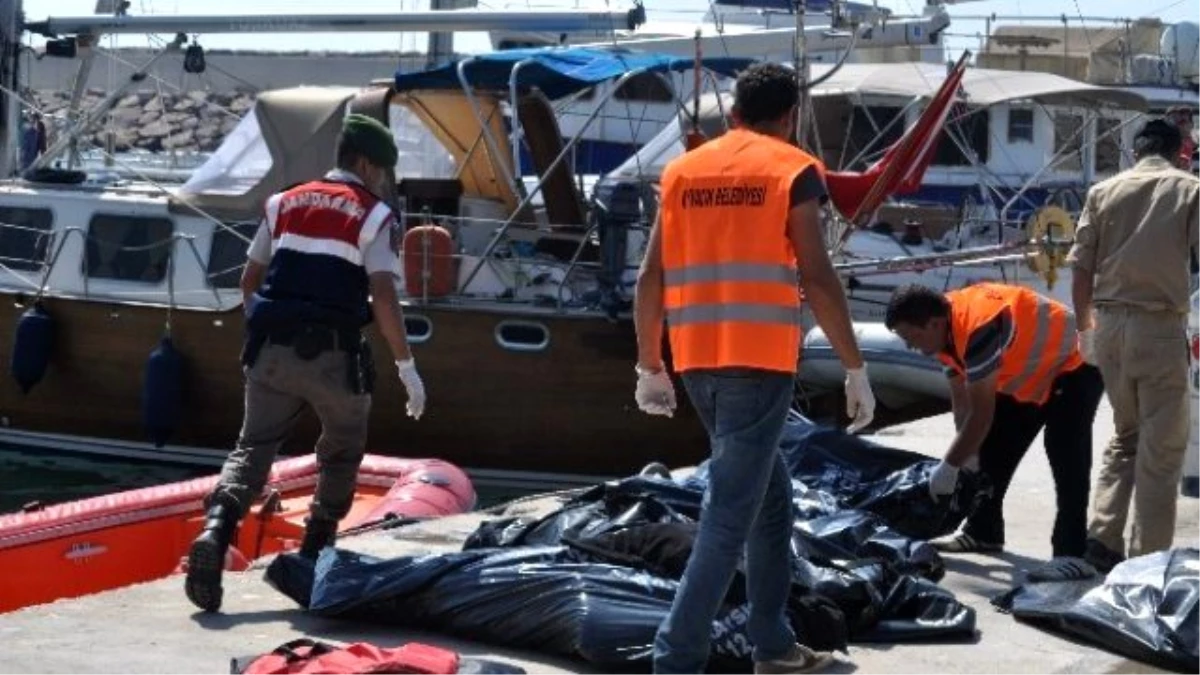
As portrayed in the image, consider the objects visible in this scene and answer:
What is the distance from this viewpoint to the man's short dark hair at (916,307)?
7457 mm

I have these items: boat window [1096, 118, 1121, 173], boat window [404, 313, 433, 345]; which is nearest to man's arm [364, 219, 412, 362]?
boat window [404, 313, 433, 345]

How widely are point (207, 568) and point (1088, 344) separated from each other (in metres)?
3.27

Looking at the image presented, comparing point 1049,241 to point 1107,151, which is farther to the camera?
point 1107,151

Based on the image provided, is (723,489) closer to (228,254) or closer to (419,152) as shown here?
(228,254)

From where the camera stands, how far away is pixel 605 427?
14844 millimetres

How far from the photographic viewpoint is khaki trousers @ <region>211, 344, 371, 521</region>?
22.4 feet

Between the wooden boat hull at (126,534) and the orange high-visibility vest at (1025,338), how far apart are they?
10.3ft

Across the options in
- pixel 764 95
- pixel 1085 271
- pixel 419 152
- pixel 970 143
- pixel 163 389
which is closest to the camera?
pixel 764 95

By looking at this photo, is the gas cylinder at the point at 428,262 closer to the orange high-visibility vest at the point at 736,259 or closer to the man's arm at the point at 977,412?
the man's arm at the point at 977,412

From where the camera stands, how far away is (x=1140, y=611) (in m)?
6.59

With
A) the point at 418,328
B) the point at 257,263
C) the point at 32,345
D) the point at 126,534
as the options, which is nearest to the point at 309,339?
the point at 257,263

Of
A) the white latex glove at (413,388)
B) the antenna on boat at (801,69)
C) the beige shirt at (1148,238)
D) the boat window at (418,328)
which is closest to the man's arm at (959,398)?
the beige shirt at (1148,238)

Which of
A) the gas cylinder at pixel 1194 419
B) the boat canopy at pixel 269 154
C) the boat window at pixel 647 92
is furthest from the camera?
the boat window at pixel 647 92

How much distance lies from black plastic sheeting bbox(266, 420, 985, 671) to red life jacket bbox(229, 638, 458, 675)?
606mm
